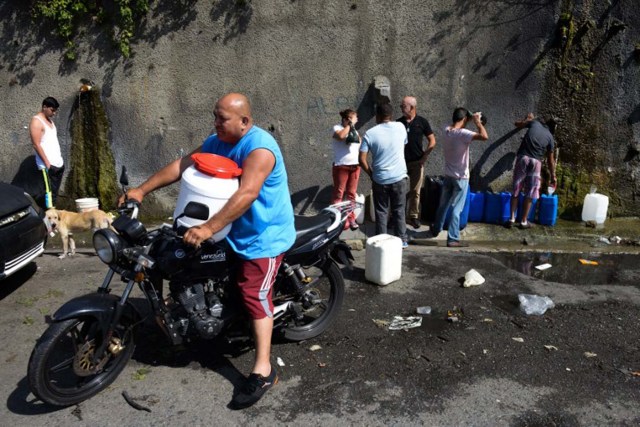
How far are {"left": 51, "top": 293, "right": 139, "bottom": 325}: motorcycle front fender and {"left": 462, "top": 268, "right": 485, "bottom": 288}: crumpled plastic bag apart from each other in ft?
11.8

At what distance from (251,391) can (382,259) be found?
7.83 feet

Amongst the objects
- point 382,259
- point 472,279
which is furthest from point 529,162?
point 382,259

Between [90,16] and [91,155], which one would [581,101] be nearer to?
[90,16]

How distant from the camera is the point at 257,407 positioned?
11.8 ft

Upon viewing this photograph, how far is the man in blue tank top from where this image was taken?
3389mm

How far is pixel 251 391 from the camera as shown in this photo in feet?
11.8

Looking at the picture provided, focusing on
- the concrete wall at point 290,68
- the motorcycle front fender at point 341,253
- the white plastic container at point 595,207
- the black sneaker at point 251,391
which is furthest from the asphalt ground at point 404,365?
the concrete wall at point 290,68

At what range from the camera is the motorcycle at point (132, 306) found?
3391mm

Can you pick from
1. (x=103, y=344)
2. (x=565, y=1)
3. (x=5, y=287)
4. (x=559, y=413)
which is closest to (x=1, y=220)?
(x=5, y=287)

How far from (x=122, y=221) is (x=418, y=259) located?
4.03 m

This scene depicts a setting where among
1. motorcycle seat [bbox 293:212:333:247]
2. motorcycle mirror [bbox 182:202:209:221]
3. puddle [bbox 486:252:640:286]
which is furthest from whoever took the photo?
puddle [bbox 486:252:640:286]

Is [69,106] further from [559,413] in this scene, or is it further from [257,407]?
[559,413]

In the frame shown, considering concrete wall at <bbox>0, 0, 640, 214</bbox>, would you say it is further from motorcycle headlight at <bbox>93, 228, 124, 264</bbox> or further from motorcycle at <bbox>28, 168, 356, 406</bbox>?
motorcycle headlight at <bbox>93, 228, 124, 264</bbox>

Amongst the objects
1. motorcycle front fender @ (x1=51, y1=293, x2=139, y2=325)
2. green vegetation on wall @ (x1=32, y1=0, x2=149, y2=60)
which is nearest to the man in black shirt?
green vegetation on wall @ (x1=32, y1=0, x2=149, y2=60)
